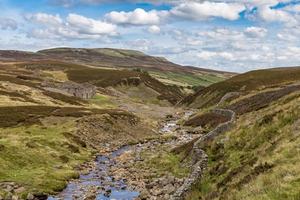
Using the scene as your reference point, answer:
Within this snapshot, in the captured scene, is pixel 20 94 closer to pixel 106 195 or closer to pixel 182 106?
pixel 182 106

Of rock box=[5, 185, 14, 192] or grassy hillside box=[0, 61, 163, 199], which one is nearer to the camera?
rock box=[5, 185, 14, 192]

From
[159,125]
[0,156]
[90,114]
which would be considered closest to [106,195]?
[0,156]

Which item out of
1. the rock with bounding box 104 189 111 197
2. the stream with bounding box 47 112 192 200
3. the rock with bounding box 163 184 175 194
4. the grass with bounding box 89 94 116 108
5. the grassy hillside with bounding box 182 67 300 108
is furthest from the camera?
the grassy hillside with bounding box 182 67 300 108

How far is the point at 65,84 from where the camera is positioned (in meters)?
163

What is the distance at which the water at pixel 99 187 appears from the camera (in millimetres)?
43656

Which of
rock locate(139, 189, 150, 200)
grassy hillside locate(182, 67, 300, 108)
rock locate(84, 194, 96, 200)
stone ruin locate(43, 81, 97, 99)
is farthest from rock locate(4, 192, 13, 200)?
stone ruin locate(43, 81, 97, 99)

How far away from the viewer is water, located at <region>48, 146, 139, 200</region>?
4366 centimetres

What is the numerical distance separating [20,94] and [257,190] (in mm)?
104129

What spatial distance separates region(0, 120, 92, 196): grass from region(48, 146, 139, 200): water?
1410 millimetres

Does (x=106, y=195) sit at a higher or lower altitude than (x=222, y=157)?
lower

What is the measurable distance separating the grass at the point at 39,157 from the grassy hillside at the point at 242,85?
254ft

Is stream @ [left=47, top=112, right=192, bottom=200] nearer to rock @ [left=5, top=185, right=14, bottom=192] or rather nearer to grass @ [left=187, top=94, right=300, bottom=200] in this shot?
rock @ [left=5, top=185, right=14, bottom=192]

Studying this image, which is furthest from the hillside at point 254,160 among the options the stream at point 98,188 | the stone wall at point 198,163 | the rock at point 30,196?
the rock at point 30,196

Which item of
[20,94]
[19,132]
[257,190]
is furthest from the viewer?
[20,94]
